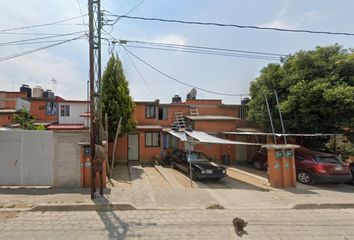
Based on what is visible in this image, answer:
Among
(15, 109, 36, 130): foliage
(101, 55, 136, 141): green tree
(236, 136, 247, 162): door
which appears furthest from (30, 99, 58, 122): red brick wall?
(236, 136, 247, 162): door

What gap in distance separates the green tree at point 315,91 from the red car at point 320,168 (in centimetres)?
196

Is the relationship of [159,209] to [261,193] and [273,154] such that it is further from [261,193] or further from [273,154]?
[273,154]

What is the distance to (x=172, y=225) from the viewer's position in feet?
26.3

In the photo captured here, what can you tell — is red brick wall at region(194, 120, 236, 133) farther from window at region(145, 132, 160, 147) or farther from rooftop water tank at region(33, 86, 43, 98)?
rooftop water tank at region(33, 86, 43, 98)

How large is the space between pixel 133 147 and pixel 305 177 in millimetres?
11758

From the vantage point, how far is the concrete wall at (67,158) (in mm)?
11961

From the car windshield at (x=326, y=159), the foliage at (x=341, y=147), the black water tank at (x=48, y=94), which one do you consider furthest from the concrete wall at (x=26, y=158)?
the black water tank at (x=48, y=94)

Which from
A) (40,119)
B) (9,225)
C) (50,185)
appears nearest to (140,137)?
(40,119)

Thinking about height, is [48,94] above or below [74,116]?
above

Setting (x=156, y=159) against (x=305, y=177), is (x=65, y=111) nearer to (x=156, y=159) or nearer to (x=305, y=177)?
(x=156, y=159)

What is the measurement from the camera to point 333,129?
1691cm

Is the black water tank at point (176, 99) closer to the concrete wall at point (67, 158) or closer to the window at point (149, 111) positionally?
the window at point (149, 111)

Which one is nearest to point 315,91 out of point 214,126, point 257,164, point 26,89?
point 257,164

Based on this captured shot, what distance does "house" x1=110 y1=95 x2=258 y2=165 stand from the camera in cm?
2191
